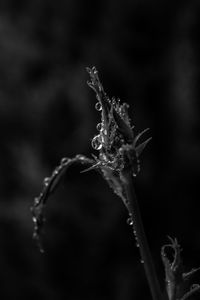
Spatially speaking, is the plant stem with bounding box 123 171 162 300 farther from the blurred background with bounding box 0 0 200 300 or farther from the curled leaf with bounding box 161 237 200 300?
the blurred background with bounding box 0 0 200 300

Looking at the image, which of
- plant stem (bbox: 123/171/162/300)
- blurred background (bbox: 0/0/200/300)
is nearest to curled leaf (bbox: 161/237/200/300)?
plant stem (bbox: 123/171/162/300)

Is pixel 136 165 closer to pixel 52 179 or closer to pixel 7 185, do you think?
pixel 52 179

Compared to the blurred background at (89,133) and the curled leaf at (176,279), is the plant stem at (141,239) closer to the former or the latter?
the curled leaf at (176,279)

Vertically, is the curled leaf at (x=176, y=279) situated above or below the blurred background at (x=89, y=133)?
below

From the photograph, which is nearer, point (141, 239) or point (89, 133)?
point (141, 239)

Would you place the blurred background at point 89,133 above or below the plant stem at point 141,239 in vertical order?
above

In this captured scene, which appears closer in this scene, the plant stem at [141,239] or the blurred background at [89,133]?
the plant stem at [141,239]

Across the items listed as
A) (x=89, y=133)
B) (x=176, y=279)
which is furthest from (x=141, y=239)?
(x=89, y=133)

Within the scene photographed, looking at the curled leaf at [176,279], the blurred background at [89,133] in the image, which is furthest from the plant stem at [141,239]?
the blurred background at [89,133]

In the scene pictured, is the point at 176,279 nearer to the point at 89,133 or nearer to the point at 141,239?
the point at 141,239
